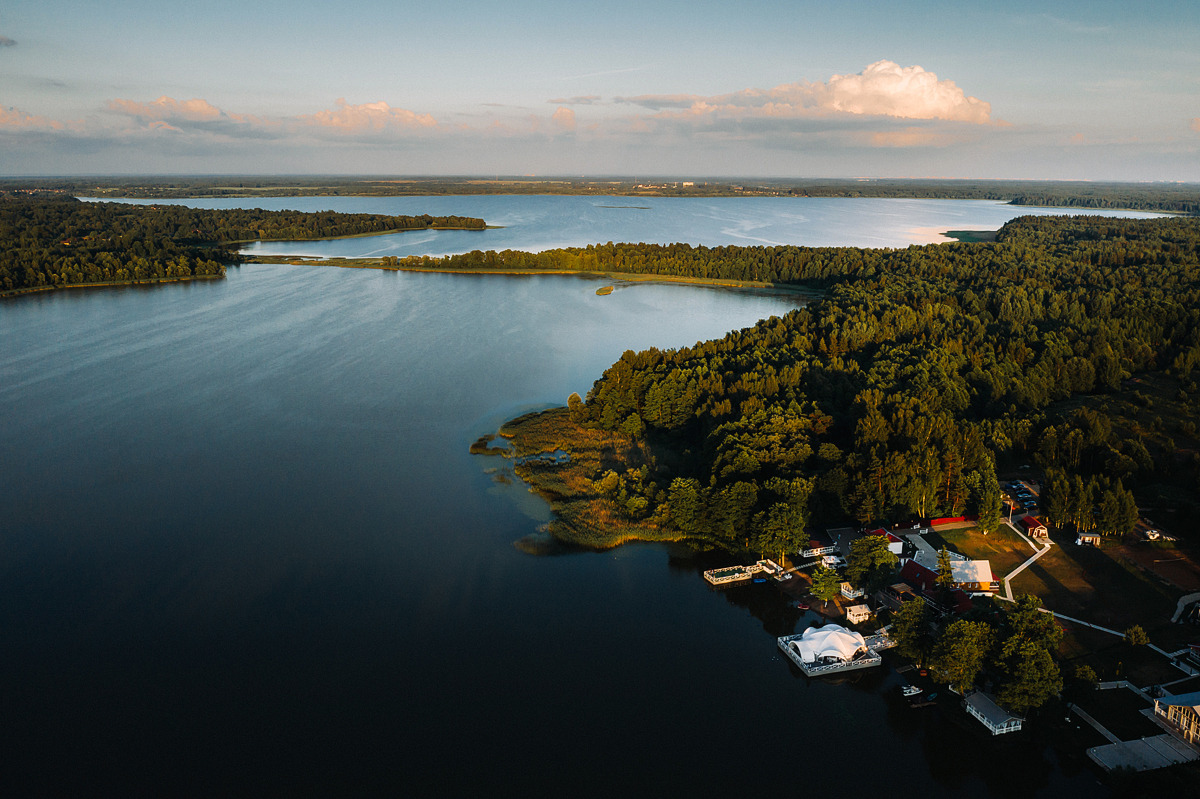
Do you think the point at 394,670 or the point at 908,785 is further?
the point at 394,670

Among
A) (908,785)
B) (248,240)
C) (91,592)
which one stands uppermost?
(248,240)

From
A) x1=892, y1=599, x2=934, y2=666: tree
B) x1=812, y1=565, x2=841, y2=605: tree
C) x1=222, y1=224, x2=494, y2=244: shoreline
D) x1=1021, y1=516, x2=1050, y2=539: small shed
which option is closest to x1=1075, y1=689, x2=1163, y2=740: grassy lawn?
x1=892, y1=599, x2=934, y2=666: tree

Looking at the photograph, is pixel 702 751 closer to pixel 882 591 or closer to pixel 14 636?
pixel 882 591

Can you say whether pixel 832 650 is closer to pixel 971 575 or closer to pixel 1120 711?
pixel 971 575

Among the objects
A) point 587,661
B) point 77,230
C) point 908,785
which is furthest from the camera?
point 77,230

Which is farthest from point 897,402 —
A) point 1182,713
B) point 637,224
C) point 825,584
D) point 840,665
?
point 637,224

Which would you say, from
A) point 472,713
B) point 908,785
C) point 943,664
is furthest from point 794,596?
point 472,713

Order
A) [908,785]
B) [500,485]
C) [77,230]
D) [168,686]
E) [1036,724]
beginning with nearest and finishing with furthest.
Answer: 1. [908,785]
2. [1036,724]
3. [168,686]
4. [500,485]
5. [77,230]

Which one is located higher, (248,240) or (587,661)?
(248,240)
